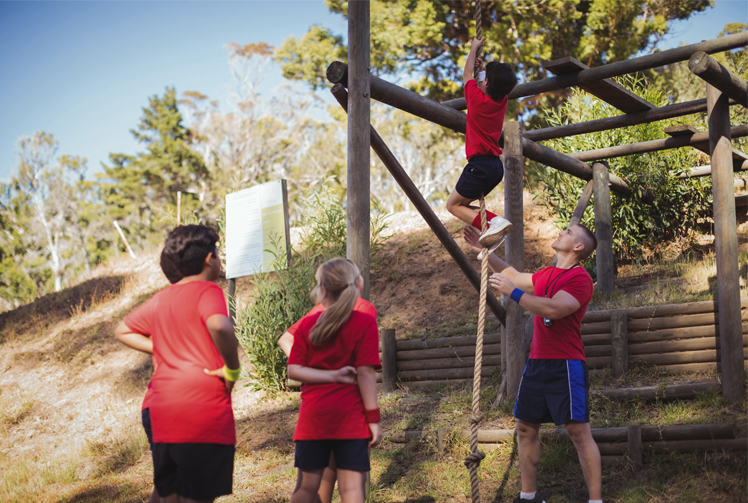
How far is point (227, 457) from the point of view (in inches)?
103

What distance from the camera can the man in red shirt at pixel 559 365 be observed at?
3.48m

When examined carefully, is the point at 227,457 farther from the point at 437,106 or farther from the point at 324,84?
the point at 324,84

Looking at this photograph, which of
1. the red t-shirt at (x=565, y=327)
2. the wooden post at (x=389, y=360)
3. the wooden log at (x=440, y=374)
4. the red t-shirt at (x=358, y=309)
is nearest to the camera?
the red t-shirt at (x=358, y=309)

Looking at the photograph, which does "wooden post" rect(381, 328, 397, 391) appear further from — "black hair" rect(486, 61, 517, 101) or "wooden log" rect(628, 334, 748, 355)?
"black hair" rect(486, 61, 517, 101)

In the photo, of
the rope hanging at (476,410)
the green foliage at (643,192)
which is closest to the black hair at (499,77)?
the rope hanging at (476,410)

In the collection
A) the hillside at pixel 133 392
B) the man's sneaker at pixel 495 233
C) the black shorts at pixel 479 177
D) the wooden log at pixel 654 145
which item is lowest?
the hillside at pixel 133 392

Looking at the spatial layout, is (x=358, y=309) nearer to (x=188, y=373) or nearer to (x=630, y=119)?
(x=188, y=373)

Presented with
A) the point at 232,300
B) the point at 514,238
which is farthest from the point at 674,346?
the point at 232,300

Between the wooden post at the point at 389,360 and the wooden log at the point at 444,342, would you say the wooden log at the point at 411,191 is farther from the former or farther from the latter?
the wooden post at the point at 389,360

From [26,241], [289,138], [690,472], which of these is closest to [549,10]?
[690,472]

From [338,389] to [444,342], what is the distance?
4348 mm

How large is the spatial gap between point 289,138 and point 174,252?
30416mm

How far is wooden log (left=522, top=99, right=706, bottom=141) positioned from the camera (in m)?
5.86

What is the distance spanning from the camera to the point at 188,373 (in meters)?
2.56
